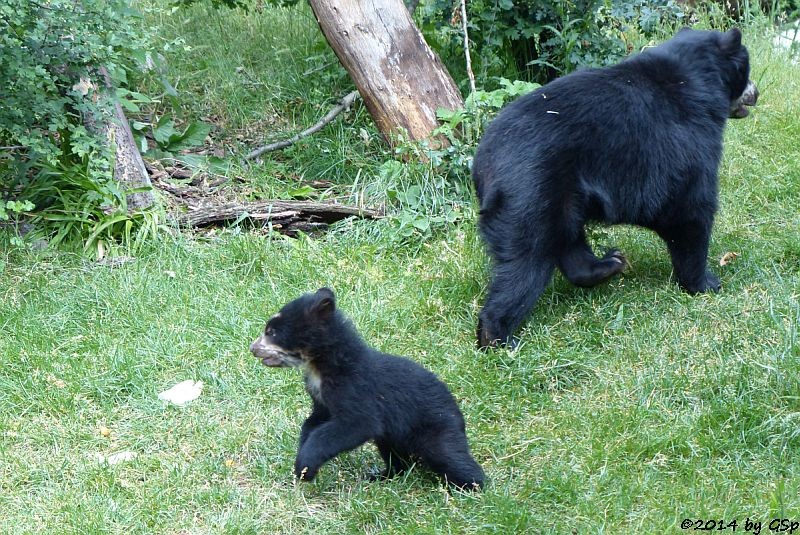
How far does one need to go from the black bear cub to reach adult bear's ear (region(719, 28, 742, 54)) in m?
3.26

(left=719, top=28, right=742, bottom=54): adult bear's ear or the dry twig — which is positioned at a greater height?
(left=719, top=28, right=742, bottom=54): adult bear's ear

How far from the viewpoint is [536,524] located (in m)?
4.04

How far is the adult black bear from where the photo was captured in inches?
216

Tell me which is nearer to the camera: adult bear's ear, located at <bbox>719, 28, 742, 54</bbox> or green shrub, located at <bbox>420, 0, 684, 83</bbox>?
adult bear's ear, located at <bbox>719, 28, 742, 54</bbox>

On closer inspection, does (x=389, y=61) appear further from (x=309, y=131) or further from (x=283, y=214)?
(x=283, y=214)

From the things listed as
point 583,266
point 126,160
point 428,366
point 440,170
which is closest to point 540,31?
point 440,170

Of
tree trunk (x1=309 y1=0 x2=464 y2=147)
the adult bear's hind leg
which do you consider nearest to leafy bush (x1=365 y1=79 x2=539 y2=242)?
tree trunk (x1=309 y1=0 x2=464 y2=147)

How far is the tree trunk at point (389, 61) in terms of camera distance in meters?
7.55

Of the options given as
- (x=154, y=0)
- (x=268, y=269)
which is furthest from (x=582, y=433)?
(x=154, y=0)

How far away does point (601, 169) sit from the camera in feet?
18.4

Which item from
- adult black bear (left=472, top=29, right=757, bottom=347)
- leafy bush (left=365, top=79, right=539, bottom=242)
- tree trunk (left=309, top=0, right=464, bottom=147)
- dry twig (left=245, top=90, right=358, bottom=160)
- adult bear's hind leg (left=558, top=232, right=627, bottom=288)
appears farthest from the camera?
dry twig (left=245, top=90, right=358, bottom=160)

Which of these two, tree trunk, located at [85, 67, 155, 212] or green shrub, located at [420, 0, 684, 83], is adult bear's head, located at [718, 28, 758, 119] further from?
tree trunk, located at [85, 67, 155, 212]

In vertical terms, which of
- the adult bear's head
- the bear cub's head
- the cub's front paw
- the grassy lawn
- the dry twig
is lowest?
the grassy lawn

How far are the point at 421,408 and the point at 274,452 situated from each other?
0.91m
